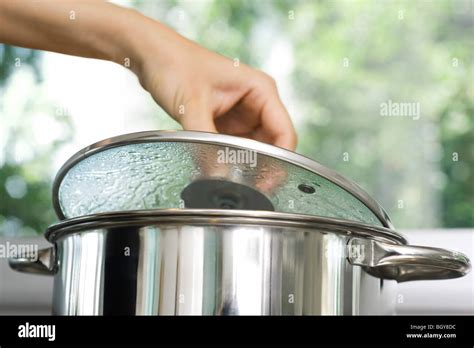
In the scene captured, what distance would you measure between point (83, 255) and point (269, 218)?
15 cm

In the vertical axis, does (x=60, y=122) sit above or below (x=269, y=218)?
above

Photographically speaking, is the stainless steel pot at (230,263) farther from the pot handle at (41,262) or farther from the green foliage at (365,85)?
the green foliage at (365,85)

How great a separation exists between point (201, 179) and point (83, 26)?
0.26 meters

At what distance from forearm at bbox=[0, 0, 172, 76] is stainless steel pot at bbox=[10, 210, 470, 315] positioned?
0.26 m

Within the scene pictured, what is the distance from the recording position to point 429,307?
80 centimetres

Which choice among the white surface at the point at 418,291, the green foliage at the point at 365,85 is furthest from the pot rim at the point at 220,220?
the green foliage at the point at 365,85

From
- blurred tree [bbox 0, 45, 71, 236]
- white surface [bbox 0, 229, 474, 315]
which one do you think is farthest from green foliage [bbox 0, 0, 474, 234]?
white surface [bbox 0, 229, 474, 315]

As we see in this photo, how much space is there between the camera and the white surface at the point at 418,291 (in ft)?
2.60

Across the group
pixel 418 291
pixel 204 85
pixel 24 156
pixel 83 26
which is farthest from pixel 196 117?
pixel 24 156

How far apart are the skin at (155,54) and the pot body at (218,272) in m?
0.22

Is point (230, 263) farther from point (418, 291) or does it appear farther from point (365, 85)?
point (365, 85)
